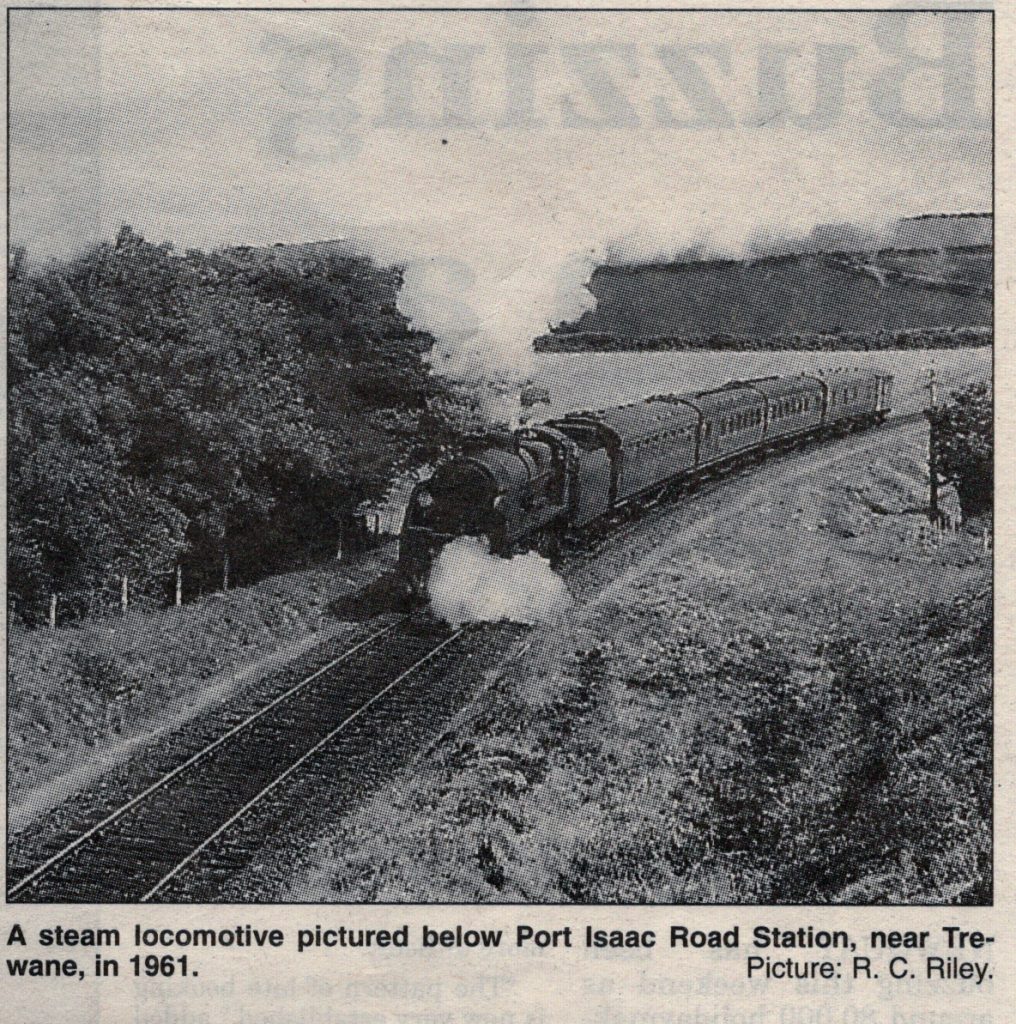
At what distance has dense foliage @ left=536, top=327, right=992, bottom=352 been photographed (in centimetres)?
570

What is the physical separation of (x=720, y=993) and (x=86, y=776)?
3520 mm

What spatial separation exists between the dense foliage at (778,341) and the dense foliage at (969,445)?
0.32 meters

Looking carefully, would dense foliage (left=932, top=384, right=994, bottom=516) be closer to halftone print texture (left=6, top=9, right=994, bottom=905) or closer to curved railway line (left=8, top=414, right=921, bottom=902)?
halftone print texture (left=6, top=9, right=994, bottom=905)

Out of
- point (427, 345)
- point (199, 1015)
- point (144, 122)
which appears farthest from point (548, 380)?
point (199, 1015)

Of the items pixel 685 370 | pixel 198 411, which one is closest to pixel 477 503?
pixel 685 370

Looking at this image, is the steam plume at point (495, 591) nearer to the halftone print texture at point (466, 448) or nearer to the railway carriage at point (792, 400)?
the halftone print texture at point (466, 448)

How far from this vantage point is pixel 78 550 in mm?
5758

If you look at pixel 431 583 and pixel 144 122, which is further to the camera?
pixel 431 583

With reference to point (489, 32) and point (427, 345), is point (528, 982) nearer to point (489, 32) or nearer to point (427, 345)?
point (427, 345)

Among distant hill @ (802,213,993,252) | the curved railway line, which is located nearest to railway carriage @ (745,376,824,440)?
the curved railway line

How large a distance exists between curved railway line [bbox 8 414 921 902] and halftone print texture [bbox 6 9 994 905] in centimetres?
2

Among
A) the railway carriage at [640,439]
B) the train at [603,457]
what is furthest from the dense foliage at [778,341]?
the railway carriage at [640,439]

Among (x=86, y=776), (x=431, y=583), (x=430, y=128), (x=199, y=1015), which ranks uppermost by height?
(x=430, y=128)

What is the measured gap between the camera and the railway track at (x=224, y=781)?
203 inches
